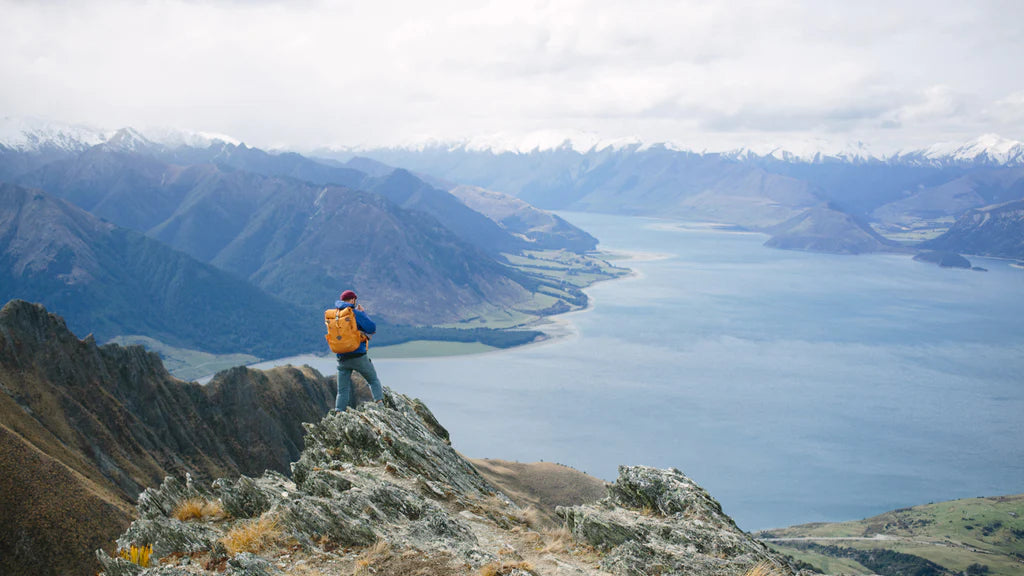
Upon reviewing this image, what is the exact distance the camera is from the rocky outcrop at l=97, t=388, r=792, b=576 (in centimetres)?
1317

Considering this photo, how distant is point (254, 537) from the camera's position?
1365cm

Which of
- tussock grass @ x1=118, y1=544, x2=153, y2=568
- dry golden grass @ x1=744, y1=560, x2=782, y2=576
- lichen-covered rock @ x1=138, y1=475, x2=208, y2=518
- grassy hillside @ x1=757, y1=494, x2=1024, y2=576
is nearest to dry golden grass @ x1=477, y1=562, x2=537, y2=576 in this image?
dry golden grass @ x1=744, y1=560, x2=782, y2=576

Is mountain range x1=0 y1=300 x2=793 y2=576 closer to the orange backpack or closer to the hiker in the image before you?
the hiker

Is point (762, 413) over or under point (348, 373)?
under

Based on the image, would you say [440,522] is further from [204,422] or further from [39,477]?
[204,422]

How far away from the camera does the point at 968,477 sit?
111 m

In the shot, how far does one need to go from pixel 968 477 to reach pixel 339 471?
121362 mm

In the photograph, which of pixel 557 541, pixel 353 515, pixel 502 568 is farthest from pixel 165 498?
pixel 557 541

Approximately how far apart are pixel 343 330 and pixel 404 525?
574 centimetres

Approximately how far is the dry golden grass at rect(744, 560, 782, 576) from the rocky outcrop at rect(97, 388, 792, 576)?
171 millimetres

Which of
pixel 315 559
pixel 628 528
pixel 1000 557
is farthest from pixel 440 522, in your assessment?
pixel 1000 557

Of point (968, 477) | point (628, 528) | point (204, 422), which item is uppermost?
point (628, 528)

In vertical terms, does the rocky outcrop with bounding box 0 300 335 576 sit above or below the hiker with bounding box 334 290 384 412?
below

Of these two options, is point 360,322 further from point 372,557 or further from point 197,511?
point 372,557
